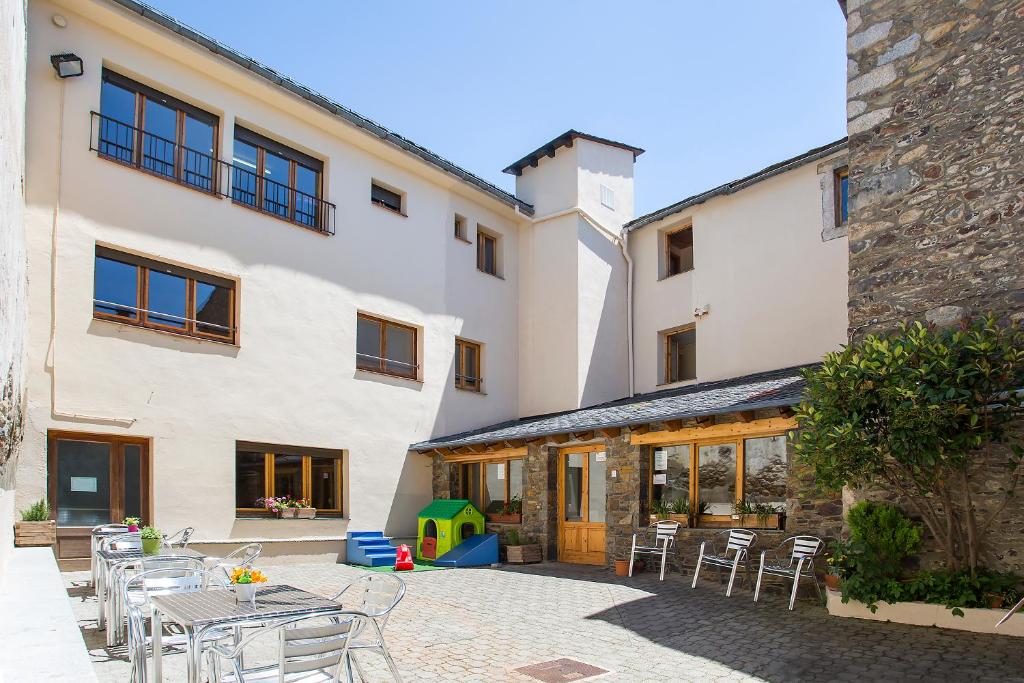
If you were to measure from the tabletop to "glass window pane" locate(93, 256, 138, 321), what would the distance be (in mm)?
6494

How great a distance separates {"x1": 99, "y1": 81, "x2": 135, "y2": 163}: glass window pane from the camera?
1035 cm

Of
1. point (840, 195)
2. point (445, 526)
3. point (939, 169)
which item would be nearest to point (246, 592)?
point (939, 169)

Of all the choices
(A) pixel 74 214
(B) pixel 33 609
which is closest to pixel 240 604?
(B) pixel 33 609

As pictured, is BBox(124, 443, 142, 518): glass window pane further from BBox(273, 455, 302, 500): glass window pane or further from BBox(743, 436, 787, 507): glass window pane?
BBox(743, 436, 787, 507): glass window pane

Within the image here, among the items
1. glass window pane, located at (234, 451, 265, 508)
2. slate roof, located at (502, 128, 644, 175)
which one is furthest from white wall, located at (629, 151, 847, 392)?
glass window pane, located at (234, 451, 265, 508)

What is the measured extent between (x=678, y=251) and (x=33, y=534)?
1178cm

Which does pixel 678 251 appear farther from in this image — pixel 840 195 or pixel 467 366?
pixel 467 366

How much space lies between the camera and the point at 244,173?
12.0 m

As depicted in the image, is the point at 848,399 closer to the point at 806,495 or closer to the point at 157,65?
the point at 806,495

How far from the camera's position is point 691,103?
36.3 feet

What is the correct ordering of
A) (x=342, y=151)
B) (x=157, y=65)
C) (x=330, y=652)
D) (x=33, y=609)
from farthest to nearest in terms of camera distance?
1. (x=342, y=151)
2. (x=157, y=65)
3. (x=33, y=609)
4. (x=330, y=652)

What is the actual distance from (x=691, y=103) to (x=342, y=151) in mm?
5896

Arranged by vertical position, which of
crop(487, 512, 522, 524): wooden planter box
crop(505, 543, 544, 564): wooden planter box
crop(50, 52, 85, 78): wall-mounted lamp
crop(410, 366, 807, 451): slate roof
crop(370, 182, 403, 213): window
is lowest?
crop(505, 543, 544, 564): wooden planter box

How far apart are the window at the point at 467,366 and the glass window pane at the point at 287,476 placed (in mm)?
3726
